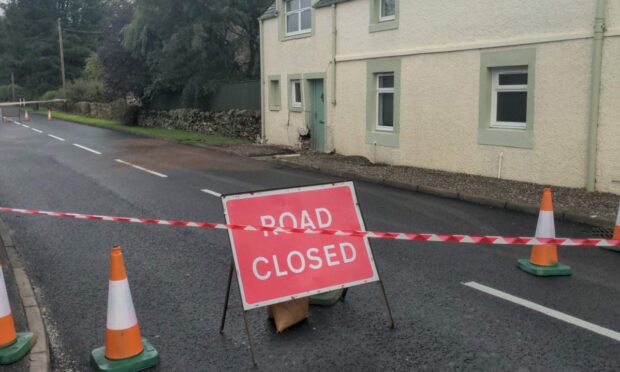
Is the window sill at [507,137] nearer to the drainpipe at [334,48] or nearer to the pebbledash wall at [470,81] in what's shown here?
the pebbledash wall at [470,81]

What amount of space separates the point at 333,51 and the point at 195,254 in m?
11.4

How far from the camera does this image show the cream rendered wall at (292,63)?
59.0 feet

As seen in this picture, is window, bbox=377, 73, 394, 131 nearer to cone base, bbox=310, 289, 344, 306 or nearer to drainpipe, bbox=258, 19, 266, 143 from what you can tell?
drainpipe, bbox=258, 19, 266, 143

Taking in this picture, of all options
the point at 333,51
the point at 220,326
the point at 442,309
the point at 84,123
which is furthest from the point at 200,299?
the point at 84,123

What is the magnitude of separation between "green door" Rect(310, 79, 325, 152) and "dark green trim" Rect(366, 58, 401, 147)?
2599 millimetres

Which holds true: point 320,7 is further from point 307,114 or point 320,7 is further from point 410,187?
point 410,187

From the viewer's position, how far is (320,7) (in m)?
17.9

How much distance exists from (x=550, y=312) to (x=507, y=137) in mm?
7500

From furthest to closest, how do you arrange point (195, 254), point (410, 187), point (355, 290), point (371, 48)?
point (371, 48) → point (410, 187) → point (195, 254) → point (355, 290)

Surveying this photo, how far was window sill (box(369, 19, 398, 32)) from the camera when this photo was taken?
14938 millimetres

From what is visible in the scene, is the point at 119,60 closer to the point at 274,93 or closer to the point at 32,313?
the point at 274,93

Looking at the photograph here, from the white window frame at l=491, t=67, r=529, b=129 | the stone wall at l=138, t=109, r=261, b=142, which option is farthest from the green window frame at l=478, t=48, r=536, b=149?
the stone wall at l=138, t=109, r=261, b=142

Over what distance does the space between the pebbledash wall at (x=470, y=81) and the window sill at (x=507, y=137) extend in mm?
21

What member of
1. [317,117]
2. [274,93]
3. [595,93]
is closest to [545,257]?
[595,93]
